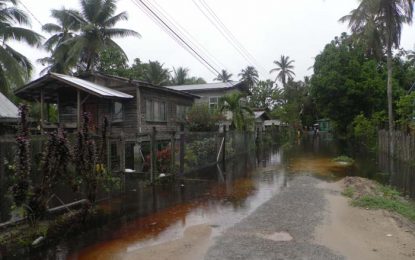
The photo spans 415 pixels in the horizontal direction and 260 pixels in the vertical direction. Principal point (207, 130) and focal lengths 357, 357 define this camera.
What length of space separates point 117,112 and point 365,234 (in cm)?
1668

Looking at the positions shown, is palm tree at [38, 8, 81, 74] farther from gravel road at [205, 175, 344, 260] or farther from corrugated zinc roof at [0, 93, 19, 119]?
gravel road at [205, 175, 344, 260]

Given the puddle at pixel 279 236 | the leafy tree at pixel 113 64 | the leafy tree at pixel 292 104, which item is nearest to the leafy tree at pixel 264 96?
the leafy tree at pixel 292 104

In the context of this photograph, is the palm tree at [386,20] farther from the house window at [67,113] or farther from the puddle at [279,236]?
the house window at [67,113]

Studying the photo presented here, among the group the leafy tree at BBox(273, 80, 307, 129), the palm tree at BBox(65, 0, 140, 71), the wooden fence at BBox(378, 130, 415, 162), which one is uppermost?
the palm tree at BBox(65, 0, 140, 71)

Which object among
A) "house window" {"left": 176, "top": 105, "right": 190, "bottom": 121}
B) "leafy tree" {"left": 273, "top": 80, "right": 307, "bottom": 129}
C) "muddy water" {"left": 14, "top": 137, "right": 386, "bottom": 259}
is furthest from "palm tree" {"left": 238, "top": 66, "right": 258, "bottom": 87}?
"muddy water" {"left": 14, "top": 137, "right": 386, "bottom": 259}

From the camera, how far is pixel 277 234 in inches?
265

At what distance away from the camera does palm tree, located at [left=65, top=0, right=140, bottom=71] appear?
2936cm

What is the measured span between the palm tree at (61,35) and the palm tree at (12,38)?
8198mm

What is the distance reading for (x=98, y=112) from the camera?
20.8 m

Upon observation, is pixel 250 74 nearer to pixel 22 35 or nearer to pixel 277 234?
pixel 22 35

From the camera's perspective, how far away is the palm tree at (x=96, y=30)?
96.3 ft

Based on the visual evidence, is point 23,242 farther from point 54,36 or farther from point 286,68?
point 286,68

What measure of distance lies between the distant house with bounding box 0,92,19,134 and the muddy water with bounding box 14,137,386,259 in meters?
6.24

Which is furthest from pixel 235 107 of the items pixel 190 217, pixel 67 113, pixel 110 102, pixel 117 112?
pixel 190 217
